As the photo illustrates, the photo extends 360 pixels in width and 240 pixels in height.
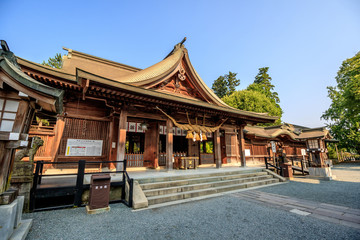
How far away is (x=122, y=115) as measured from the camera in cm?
738

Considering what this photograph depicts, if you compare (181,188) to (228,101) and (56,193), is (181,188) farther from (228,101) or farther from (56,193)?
(228,101)

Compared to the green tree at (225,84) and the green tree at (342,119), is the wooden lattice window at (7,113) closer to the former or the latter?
the green tree at (342,119)

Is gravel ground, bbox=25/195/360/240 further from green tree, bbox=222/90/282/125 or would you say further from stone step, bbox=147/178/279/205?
green tree, bbox=222/90/282/125

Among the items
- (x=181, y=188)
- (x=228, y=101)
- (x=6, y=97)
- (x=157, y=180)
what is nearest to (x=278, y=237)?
(x=181, y=188)

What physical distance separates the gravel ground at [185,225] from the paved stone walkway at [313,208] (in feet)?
1.35

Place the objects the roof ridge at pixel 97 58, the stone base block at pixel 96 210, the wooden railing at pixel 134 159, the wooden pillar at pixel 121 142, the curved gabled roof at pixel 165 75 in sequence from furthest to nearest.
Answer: the roof ridge at pixel 97 58, the wooden railing at pixel 134 159, the curved gabled roof at pixel 165 75, the wooden pillar at pixel 121 142, the stone base block at pixel 96 210

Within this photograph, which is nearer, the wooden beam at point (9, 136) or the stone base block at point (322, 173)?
→ the wooden beam at point (9, 136)

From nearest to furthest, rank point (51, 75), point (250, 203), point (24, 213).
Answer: point (24, 213), point (250, 203), point (51, 75)

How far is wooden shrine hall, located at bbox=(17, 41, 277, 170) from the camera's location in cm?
648

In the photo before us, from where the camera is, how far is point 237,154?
47.0 feet

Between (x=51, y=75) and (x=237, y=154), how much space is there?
563 inches

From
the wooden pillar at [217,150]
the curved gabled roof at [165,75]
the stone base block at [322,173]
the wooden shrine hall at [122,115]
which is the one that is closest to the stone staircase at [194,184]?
the wooden pillar at [217,150]

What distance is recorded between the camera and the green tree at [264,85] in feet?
100.0

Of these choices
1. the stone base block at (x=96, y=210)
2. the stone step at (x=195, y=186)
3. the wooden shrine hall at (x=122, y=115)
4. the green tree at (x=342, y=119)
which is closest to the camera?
the stone base block at (x=96, y=210)
